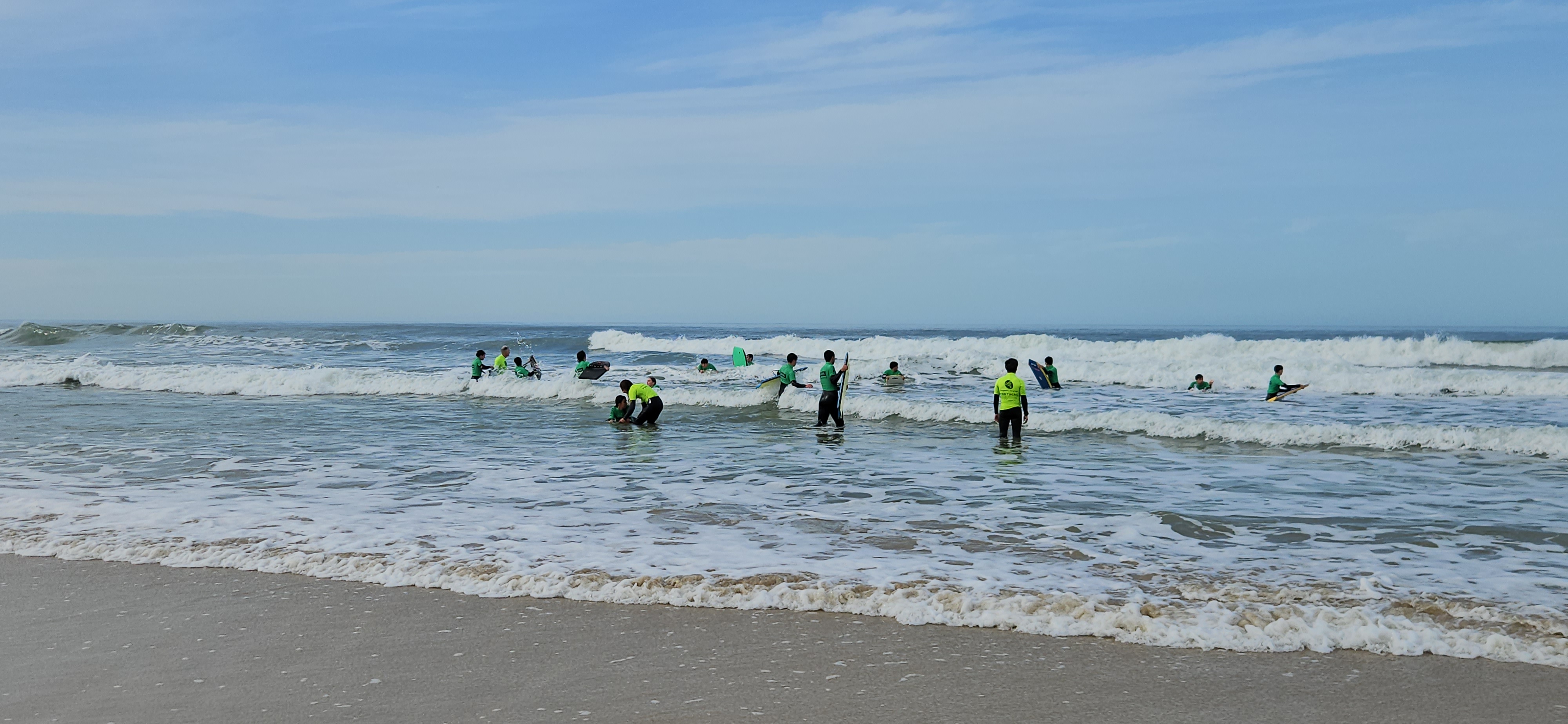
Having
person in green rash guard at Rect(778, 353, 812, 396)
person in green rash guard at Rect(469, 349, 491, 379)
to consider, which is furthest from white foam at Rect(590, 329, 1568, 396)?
person in green rash guard at Rect(469, 349, 491, 379)

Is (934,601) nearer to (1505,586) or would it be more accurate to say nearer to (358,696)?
(358,696)

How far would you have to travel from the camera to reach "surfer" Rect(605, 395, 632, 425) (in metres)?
18.1

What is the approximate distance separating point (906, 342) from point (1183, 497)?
3679cm

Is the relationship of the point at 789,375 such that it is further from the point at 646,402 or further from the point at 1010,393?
the point at 1010,393

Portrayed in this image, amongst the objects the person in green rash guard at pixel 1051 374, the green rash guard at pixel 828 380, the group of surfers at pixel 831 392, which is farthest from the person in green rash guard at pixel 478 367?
the person in green rash guard at pixel 1051 374

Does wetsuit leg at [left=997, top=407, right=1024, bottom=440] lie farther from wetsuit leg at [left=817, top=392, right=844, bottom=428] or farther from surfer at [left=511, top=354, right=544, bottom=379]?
surfer at [left=511, top=354, right=544, bottom=379]

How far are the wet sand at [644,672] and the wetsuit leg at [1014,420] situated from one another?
10010 mm

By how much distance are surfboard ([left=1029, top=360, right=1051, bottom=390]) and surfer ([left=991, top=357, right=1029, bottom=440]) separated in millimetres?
7688

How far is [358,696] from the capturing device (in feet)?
14.8

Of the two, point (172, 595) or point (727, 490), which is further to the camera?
point (727, 490)

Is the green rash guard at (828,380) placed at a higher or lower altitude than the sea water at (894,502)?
higher

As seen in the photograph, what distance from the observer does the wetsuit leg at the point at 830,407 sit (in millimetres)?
17906

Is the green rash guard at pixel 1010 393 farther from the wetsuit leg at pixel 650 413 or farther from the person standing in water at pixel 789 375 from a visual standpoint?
the wetsuit leg at pixel 650 413

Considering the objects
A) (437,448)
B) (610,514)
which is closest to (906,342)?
(437,448)
